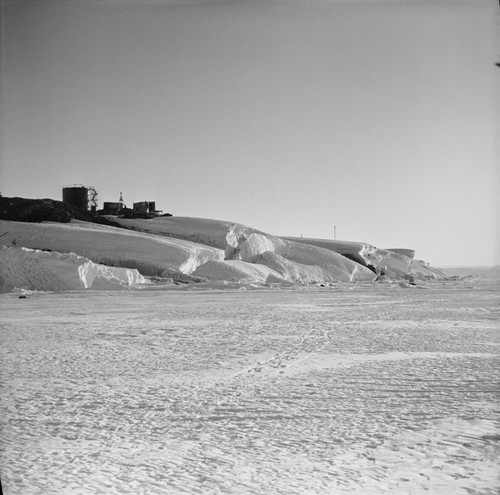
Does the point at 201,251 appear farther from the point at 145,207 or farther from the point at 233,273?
the point at 145,207

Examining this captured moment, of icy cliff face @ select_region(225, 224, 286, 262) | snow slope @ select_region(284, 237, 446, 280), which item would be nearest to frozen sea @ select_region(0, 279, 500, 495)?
icy cliff face @ select_region(225, 224, 286, 262)

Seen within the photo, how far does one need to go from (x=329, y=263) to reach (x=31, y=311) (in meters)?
24.6

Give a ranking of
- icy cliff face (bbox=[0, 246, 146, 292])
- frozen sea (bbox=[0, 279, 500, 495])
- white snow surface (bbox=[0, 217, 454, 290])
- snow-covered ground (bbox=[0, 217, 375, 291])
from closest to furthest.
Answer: frozen sea (bbox=[0, 279, 500, 495]), icy cliff face (bbox=[0, 246, 146, 292]), snow-covered ground (bbox=[0, 217, 375, 291]), white snow surface (bbox=[0, 217, 454, 290])

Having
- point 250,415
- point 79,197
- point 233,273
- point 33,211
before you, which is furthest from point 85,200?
point 250,415

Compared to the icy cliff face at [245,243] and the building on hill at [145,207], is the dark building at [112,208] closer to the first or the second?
the building on hill at [145,207]

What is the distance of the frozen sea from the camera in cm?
229

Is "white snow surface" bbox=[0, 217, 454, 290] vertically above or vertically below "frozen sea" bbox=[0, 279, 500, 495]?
above

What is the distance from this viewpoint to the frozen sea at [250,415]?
2.29 meters

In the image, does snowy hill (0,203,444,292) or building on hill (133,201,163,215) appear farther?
building on hill (133,201,163,215)

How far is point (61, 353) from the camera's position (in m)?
5.40

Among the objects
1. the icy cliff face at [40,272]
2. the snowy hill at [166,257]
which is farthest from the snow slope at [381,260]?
the icy cliff face at [40,272]

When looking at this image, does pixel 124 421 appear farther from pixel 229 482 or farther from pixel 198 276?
pixel 198 276

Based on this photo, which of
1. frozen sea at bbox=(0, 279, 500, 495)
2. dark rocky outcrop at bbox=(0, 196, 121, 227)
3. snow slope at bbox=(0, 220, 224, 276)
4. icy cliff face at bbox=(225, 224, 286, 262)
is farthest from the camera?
icy cliff face at bbox=(225, 224, 286, 262)

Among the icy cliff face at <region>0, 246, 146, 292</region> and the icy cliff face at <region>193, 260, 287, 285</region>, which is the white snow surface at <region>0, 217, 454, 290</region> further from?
the icy cliff face at <region>0, 246, 146, 292</region>
